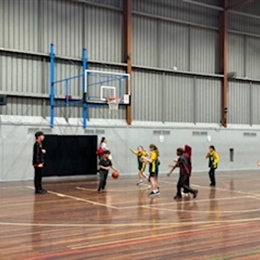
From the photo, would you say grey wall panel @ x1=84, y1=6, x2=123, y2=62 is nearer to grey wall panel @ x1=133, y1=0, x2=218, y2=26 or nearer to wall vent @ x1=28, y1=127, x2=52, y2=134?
grey wall panel @ x1=133, y1=0, x2=218, y2=26

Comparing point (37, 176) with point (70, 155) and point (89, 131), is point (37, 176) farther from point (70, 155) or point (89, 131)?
point (89, 131)

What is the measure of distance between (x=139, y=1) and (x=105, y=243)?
792 inches

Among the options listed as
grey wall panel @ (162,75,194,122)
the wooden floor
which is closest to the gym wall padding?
grey wall panel @ (162,75,194,122)

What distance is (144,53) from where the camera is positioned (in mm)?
26188

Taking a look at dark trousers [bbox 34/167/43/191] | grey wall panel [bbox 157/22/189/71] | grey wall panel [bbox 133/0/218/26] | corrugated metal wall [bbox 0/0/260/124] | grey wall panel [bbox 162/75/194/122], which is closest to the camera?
dark trousers [bbox 34/167/43/191]

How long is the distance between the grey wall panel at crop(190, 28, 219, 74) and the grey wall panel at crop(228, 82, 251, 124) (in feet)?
6.45

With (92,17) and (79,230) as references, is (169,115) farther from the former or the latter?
(79,230)

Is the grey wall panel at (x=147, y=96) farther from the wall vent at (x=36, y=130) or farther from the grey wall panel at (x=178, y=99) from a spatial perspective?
the wall vent at (x=36, y=130)

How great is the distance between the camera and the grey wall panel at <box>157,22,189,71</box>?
26938 mm

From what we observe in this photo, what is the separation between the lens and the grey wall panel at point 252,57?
101ft

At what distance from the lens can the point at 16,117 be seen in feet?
71.4

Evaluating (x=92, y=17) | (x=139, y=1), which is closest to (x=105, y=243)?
(x=92, y=17)

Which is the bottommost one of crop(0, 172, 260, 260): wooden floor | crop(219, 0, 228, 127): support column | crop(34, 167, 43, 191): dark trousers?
crop(0, 172, 260, 260): wooden floor

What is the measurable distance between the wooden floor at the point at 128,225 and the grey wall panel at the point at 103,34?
33.6 ft
